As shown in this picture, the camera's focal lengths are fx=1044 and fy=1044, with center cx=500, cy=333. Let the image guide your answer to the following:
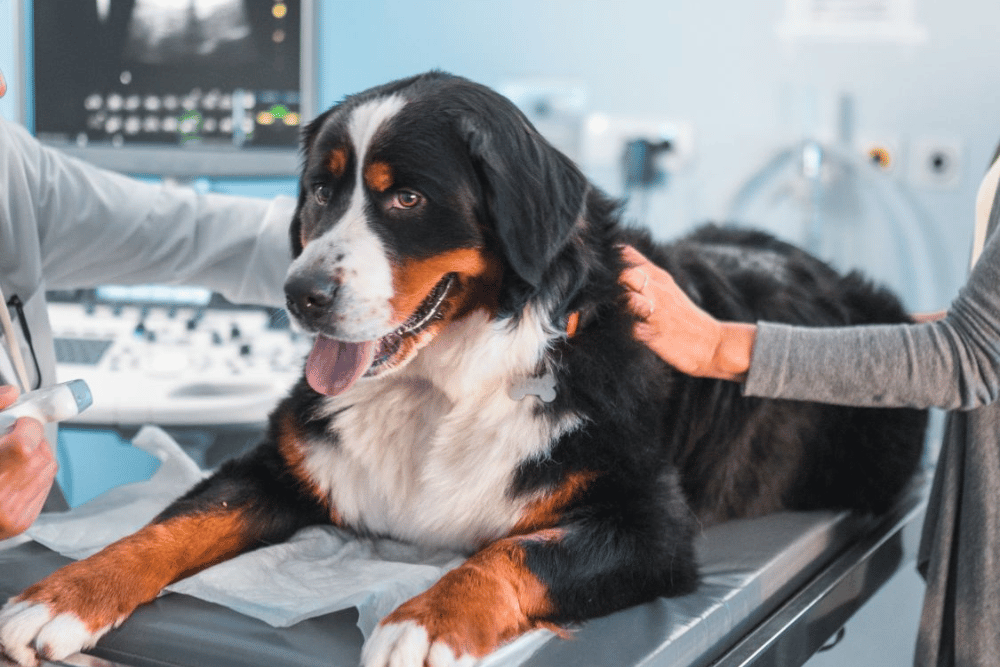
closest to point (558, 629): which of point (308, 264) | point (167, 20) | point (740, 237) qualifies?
point (308, 264)

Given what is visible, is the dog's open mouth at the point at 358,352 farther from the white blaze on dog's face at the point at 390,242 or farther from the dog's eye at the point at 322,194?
the dog's eye at the point at 322,194

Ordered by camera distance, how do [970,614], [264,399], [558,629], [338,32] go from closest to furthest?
[558,629] → [970,614] → [264,399] → [338,32]

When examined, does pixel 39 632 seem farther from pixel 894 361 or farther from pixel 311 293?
pixel 894 361

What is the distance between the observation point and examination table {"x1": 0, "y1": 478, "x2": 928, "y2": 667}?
3.38 ft

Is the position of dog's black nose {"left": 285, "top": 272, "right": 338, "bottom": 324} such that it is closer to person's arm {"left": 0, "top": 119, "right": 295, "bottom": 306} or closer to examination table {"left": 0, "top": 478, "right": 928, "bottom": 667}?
examination table {"left": 0, "top": 478, "right": 928, "bottom": 667}

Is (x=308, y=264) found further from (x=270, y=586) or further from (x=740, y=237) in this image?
(x=740, y=237)

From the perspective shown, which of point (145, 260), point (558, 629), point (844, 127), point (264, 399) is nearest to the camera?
point (558, 629)

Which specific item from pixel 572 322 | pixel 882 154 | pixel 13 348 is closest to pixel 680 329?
pixel 572 322

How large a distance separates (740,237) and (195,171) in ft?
A: 4.19

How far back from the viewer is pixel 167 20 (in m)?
2.40

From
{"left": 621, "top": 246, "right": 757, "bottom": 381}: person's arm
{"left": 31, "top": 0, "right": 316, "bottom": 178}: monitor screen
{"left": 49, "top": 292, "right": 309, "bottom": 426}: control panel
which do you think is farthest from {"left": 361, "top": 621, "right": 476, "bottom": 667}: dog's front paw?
{"left": 31, "top": 0, "right": 316, "bottom": 178}: monitor screen

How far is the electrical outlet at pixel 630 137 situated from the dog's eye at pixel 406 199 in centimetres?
201

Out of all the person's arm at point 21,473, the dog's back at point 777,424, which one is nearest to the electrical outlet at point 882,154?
the dog's back at point 777,424

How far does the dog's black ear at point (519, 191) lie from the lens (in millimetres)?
1186
